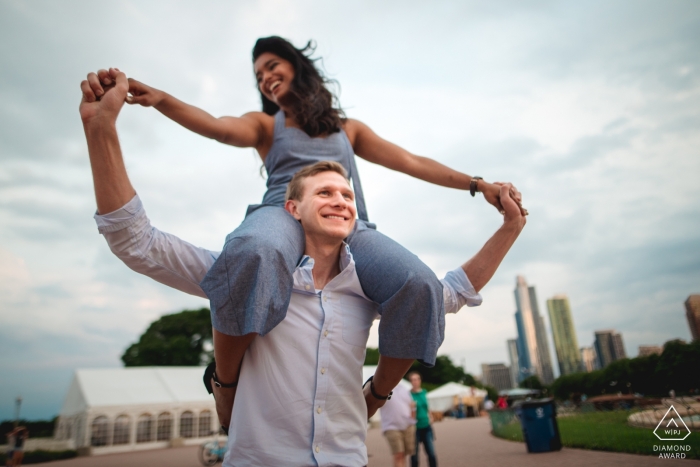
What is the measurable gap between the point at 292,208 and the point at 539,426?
35.8ft

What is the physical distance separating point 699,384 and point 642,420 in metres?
1.45

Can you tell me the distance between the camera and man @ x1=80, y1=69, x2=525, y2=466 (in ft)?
5.41

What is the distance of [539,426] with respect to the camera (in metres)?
10.9

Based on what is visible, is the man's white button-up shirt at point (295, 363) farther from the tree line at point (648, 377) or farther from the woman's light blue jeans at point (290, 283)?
the tree line at point (648, 377)

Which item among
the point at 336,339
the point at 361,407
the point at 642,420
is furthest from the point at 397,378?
the point at 642,420

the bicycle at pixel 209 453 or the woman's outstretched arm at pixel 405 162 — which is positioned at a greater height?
the woman's outstretched arm at pixel 405 162

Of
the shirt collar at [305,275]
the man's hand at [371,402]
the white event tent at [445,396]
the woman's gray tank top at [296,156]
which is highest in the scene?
the woman's gray tank top at [296,156]

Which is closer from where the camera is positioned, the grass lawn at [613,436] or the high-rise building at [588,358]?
the grass lawn at [613,436]

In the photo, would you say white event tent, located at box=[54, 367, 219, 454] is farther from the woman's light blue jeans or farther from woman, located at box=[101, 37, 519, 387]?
the woman's light blue jeans

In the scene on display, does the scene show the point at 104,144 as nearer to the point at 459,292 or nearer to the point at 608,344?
the point at 459,292

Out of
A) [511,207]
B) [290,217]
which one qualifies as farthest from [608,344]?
[290,217]

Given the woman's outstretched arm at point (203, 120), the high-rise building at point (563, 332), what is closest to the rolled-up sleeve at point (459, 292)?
the woman's outstretched arm at point (203, 120)

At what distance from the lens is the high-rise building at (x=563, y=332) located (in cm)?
15309

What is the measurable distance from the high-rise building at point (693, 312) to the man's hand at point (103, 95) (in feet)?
53.3
